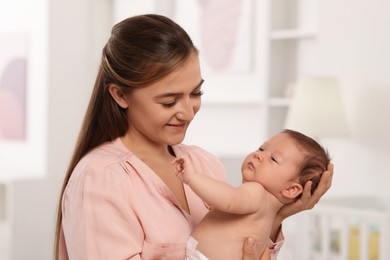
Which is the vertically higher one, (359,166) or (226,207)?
(226,207)

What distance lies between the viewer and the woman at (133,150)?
1.49m

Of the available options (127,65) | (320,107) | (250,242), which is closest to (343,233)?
(320,107)

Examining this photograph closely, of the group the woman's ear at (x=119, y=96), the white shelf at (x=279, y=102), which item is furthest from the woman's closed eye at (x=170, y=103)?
the white shelf at (x=279, y=102)

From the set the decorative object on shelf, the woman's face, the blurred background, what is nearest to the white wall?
the blurred background

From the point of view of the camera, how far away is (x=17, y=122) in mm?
4777

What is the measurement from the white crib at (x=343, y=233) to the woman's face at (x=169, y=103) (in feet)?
5.16

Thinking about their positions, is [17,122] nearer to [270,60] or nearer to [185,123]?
[270,60]

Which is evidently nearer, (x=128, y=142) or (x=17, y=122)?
(x=128, y=142)

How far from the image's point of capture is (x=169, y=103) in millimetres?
1503

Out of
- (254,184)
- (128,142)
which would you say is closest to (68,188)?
(128,142)

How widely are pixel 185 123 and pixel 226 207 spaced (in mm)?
196

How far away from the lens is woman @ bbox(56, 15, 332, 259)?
1.49 metres

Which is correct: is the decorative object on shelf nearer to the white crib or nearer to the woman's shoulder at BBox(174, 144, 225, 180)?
the white crib

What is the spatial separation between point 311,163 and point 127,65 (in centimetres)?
47
